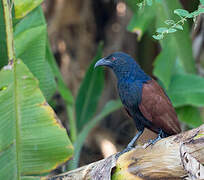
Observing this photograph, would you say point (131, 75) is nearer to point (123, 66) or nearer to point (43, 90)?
point (123, 66)

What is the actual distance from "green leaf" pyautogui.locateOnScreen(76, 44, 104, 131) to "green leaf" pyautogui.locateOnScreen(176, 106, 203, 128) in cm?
115

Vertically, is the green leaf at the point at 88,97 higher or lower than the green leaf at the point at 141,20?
lower

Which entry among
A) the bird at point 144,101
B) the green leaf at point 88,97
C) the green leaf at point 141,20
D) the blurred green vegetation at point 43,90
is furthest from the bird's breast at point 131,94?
the green leaf at point 88,97

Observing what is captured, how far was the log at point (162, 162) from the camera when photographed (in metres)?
2.46

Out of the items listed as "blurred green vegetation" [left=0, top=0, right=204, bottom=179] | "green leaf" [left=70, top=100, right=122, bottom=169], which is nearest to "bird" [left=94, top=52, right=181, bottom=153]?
"blurred green vegetation" [left=0, top=0, right=204, bottom=179]

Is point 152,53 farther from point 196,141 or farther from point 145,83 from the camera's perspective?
point 196,141

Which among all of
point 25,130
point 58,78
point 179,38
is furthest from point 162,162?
point 179,38

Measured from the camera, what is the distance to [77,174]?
2.96 m

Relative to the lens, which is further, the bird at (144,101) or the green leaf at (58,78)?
the green leaf at (58,78)

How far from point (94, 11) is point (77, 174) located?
4.82m

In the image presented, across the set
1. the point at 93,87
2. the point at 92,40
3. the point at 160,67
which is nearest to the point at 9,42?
the point at 160,67

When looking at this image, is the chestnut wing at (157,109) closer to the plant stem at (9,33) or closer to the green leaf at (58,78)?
the plant stem at (9,33)

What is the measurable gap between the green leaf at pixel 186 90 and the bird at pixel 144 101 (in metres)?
0.88

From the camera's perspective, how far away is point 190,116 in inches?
182
